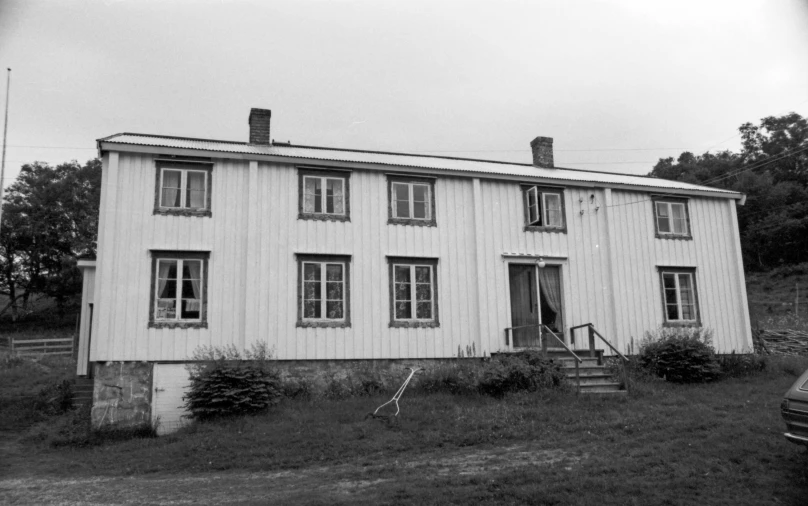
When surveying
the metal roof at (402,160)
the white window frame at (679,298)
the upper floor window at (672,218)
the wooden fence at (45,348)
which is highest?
the metal roof at (402,160)

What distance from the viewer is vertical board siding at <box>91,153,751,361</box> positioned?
51.3 ft

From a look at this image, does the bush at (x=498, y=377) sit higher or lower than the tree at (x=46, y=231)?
lower

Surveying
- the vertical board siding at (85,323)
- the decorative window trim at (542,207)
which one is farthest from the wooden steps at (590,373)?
the vertical board siding at (85,323)

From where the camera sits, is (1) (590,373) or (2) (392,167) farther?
(2) (392,167)

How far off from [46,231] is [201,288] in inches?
1433

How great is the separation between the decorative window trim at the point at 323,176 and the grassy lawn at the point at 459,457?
4.80 meters

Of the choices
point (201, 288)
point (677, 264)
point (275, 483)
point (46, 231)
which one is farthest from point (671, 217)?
point (46, 231)

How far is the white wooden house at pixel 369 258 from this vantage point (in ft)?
51.3

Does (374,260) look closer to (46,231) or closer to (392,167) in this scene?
(392,167)

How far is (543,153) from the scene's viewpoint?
21547 millimetres

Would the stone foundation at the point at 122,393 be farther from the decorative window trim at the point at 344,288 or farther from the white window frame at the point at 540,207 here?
the white window frame at the point at 540,207

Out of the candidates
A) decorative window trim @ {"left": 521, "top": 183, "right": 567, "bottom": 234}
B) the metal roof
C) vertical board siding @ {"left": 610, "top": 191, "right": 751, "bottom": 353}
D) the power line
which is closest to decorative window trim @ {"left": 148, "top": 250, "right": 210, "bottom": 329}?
the metal roof

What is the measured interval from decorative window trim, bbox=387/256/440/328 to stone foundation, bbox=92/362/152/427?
238 inches

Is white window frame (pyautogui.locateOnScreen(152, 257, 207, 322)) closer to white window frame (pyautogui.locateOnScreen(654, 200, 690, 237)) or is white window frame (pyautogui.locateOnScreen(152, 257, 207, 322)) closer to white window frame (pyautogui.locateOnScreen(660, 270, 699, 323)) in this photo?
white window frame (pyautogui.locateOnScreen(660, 270, 699, 323))
